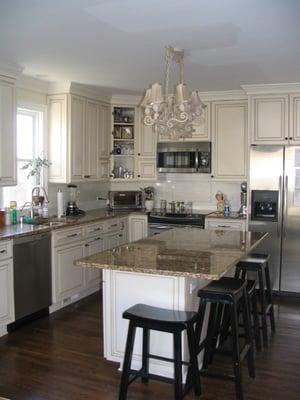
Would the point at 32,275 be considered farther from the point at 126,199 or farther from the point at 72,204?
the point at 126,199

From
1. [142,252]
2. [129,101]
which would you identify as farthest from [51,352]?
[129,101]

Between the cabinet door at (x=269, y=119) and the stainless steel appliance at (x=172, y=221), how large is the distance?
3.86 ft

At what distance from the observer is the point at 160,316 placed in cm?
263

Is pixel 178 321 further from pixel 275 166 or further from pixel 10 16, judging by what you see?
pixel 275 166

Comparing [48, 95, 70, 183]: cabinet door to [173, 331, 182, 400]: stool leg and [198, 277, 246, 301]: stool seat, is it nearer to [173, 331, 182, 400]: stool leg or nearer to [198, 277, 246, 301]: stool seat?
[198, 277, 246, 301]: stool seat

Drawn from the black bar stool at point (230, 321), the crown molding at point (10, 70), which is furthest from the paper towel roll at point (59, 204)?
the black bar stool at point (230, 321)

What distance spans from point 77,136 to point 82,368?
2.91 meters

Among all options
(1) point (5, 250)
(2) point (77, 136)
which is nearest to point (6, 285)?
(1) point (5, 250)

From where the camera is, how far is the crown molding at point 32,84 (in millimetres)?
4769

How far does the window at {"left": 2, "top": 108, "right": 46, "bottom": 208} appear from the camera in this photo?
16.4ft

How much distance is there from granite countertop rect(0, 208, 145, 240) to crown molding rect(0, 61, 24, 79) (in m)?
1.47

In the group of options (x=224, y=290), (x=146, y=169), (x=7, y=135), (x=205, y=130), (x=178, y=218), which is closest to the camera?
(x=224, y=290)

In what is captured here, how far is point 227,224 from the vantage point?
5.41 m

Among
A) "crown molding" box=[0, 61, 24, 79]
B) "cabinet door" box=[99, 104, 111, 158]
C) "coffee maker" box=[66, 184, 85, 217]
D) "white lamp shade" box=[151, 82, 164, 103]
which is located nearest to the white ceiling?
"crown molding" box=[0, 61, 24, 79]
